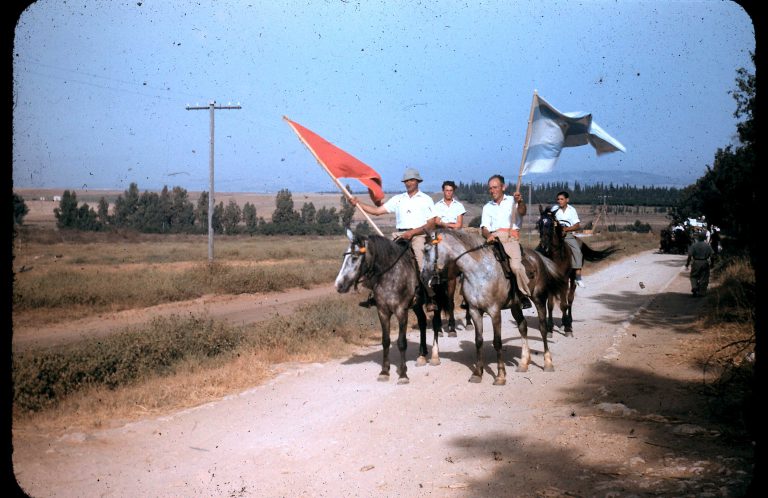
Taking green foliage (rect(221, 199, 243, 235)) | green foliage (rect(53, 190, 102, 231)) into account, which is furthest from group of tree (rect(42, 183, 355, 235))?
green foliage (rect(53, 190, 102, 231))

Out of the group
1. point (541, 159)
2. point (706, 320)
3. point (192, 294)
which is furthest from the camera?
point (192, 294)

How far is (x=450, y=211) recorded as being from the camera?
12898 mm

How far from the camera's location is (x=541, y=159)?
988 cm

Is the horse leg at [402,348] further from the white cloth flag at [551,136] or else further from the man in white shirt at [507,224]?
the white cloth flag at [551,136]

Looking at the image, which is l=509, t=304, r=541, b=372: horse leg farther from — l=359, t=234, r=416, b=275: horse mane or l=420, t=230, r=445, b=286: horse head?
l=359, t=234, r=416, b=275: horse mane

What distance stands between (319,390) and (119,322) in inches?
442

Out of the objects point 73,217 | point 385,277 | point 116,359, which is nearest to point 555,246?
point 385,277

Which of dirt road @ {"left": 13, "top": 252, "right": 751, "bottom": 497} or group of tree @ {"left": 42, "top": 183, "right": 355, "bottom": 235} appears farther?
group of tree @ {"left": 42, "top": 183, "right": 355, "bottom": 235}

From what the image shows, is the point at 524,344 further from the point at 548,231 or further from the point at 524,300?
the point at 548,231

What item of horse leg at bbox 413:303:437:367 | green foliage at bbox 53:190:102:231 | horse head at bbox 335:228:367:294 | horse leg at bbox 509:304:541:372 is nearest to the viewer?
horse head at bbox 335:228:367:294

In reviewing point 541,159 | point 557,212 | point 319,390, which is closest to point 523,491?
point 319,390

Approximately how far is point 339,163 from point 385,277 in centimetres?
225

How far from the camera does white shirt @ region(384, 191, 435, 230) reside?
10281mm

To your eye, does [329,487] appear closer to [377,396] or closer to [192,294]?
[377,396]
